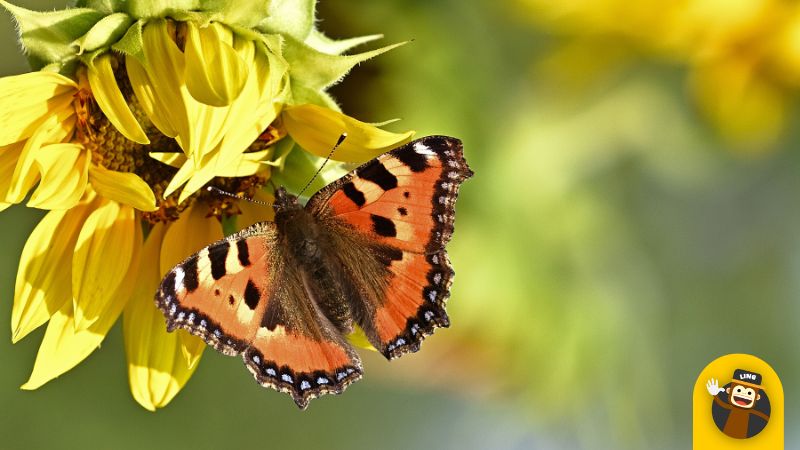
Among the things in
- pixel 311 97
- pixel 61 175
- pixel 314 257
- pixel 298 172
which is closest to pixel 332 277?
pixel 314 257

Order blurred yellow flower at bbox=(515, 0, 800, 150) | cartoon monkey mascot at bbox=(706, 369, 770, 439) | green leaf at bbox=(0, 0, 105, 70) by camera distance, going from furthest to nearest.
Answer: cartoon monkey mascot at bbox=(706, 369, 770, 439) < blurred yellow flower at bbox=(515, 0, 800, 150) < green leaf at bbox=(0, 0, 105, 70)

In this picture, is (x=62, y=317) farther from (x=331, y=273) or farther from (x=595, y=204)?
(x=595, y=204)

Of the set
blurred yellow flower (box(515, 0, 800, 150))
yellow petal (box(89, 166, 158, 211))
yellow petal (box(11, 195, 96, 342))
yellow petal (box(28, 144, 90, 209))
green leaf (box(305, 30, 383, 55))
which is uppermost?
blurred yellow flower (box(515, 0, 800, 150))

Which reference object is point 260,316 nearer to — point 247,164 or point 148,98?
point 247,164

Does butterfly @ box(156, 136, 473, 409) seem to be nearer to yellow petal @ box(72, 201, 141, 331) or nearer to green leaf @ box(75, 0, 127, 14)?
yellow petal @ box(72, 201, 141, 331)

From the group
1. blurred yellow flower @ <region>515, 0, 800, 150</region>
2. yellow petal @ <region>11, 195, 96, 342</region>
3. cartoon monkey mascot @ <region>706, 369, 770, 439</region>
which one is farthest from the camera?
cartoon monkey mascot @ <region>706, 369, 770, 439</region>

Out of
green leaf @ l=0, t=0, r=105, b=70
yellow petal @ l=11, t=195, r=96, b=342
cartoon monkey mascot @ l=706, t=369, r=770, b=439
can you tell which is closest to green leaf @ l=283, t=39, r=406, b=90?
green leaf @ l=0, t=0, r=105, b=70

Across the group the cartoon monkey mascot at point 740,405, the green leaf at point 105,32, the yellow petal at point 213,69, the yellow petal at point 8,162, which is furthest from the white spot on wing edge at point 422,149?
the cartoon monkey mascot at point 740,405
